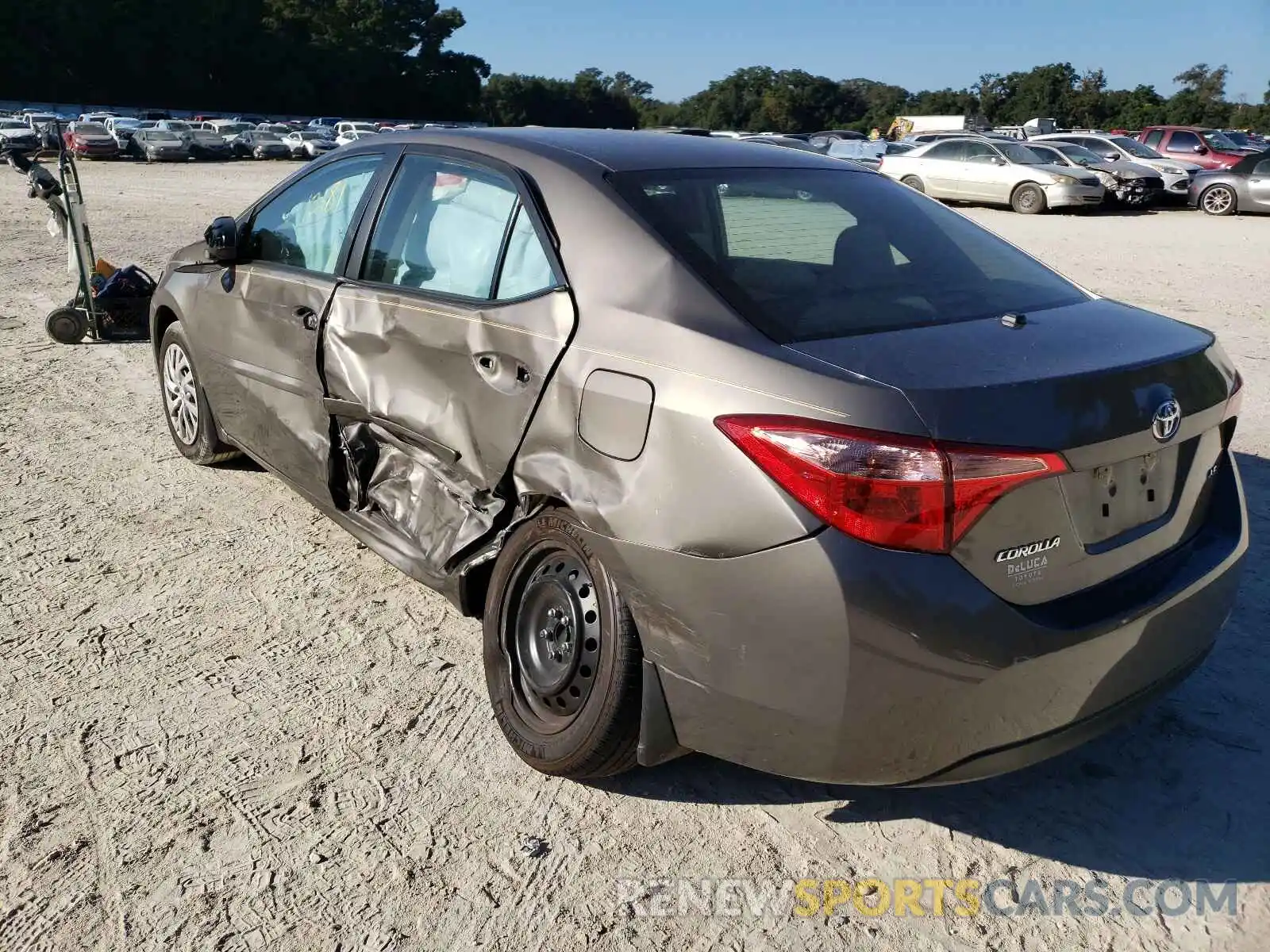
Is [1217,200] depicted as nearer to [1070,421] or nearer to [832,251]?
[832,251]

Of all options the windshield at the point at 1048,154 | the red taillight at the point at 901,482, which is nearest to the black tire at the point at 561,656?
the red taillight at the point at 901,482

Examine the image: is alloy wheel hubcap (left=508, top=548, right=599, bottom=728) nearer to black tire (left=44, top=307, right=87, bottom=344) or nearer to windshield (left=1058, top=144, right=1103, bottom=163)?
black tire (left=44, top=307, right=87, bottom=344)

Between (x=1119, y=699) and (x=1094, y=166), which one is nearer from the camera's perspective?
(x=1119, y=699)

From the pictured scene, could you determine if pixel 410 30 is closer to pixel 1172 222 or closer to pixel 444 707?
pixel 1172 222

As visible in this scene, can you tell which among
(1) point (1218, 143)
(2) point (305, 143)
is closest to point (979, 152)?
(1) point (1218, 143)

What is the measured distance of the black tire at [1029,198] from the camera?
68.9 feet

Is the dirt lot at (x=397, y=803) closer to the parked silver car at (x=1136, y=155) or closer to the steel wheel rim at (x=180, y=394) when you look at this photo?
the steel wheel rim at (x=180, y=394)

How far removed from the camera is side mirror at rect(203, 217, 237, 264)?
4352 millimetres

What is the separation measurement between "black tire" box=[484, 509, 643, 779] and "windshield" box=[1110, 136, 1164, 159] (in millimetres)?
25373

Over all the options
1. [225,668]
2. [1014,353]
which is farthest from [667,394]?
[225,668]

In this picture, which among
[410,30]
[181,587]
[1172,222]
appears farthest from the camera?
[410,30]

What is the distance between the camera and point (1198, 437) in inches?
105

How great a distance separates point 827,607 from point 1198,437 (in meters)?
1.16

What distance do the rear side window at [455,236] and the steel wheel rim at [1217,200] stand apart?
22.1 metres
